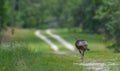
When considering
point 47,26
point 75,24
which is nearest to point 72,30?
point 75,24

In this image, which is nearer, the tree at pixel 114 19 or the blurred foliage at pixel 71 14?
the tree at pixel 114 19

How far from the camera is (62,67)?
59.1 feet

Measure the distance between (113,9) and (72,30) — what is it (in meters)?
47.9

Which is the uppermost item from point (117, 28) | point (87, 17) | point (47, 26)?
point (47, 26)

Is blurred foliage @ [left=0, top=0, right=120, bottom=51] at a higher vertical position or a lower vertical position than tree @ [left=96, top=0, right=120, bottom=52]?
higher

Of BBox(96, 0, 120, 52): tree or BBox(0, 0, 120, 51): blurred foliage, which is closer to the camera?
BBox(96, 0, 120, 52): tree

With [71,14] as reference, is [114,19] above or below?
below

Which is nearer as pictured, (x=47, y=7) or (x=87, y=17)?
(x=87, y=17)

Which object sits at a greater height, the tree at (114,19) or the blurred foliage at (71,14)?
the blurred foliage at (71,14)

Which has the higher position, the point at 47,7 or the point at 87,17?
the point at 47,7

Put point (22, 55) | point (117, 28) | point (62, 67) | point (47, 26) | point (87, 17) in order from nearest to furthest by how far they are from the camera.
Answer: point (62, 67) < point (22, 55) < point (117, 28) < point (87, 17) < point (47, 26)

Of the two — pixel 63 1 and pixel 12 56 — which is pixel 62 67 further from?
pixel 63 1

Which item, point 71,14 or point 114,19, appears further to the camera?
point 71,14

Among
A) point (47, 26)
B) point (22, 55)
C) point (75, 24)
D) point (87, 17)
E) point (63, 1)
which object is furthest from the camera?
point (47, 26)
